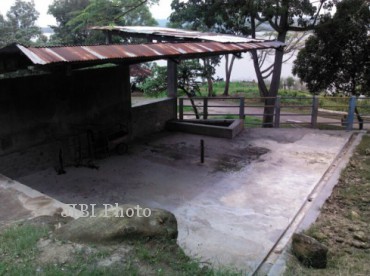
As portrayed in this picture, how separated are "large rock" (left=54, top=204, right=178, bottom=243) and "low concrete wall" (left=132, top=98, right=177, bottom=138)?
6.77 metres

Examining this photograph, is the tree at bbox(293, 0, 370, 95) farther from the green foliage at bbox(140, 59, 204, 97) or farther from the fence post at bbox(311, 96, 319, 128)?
the green foliage at bbox(140, 59, 204, 97)

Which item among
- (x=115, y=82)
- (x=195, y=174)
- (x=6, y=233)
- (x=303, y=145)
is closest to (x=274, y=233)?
(x=195, y=174)

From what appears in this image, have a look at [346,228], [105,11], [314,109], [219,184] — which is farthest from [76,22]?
[346,228]

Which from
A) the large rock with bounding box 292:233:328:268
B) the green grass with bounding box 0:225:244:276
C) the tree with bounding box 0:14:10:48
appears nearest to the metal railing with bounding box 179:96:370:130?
the large rock with bounding box 292:233:328:268

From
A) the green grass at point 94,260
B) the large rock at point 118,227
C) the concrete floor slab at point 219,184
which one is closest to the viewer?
the green grass at point 94,260

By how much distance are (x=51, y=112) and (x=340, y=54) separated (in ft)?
31.5

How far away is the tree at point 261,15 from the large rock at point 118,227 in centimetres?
817

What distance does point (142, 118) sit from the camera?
1073 cm

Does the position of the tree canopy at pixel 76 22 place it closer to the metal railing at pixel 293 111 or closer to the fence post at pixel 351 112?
the metal railing at pixel 293 111

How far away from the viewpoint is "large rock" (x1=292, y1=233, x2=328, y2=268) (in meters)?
4.31

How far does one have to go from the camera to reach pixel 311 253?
171 inches

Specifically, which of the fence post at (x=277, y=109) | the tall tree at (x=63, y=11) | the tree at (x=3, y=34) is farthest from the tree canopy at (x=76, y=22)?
the fence post at (x=277, y=109)

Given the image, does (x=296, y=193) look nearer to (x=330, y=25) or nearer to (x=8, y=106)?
(x=8, y=106)

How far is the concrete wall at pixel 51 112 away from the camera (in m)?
7.36
